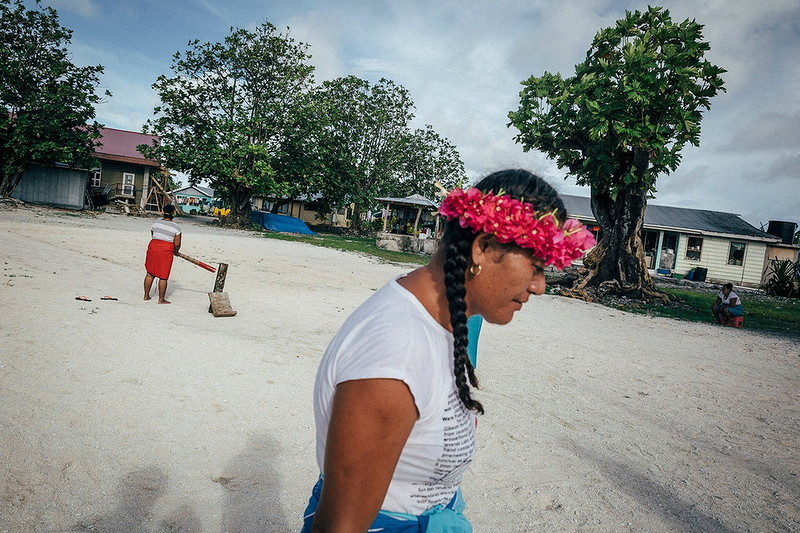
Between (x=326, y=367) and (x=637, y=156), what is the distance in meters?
16.0

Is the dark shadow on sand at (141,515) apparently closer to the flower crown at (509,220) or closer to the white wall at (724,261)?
the flower crown at (509,220)

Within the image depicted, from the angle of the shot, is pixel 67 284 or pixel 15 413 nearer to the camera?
pixel 15 413

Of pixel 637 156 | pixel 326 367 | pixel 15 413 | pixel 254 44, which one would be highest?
pixel 254 44

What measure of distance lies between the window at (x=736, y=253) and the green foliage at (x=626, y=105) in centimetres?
2141

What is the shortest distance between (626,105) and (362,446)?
1450 centimetres

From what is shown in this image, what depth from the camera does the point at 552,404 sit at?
5.41 m

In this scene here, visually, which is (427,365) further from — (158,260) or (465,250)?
(158,260)

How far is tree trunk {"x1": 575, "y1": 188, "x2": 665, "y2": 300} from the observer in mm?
16484

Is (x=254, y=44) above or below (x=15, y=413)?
above

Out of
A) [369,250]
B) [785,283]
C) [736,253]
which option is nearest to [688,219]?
[736,253]

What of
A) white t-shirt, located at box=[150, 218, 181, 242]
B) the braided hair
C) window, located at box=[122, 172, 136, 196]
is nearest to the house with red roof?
window, located at box=[122, 172, 136, 196]

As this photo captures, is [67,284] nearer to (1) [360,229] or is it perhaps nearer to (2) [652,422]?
(2) [652,422]

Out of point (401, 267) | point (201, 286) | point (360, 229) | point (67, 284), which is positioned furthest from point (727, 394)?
point (360, 229)

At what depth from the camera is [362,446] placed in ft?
3.54
